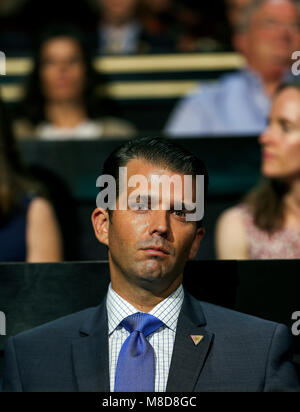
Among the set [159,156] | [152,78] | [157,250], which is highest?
[152,78]

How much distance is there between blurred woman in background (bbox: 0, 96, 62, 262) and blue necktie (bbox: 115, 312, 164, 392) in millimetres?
790

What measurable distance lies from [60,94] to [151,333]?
1.62 metres

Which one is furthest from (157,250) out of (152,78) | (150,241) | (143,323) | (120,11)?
(120,11)

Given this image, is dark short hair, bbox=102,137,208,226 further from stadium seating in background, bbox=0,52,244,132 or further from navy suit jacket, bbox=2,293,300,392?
stadium seating in background, bbox=0,52,244,132

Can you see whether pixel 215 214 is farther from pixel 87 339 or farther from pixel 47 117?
pixel 87 339

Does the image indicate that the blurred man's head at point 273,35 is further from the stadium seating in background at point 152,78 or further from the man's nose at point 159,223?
the man's nose at point 159,223

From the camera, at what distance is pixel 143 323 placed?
3.87 ft

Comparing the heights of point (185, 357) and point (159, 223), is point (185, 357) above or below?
below

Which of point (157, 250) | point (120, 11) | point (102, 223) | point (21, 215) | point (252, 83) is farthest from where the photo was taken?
point (120, 11)

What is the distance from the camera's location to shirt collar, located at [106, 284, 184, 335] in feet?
3.90

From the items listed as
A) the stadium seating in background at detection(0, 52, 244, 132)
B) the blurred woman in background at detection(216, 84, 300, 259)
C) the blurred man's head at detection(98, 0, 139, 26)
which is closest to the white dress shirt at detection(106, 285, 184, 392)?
the blurred woman in background at detection(216, 84, 300, 259)

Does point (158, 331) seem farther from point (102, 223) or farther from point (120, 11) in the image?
point (120, 11)

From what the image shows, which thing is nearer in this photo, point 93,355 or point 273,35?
point 93,355
